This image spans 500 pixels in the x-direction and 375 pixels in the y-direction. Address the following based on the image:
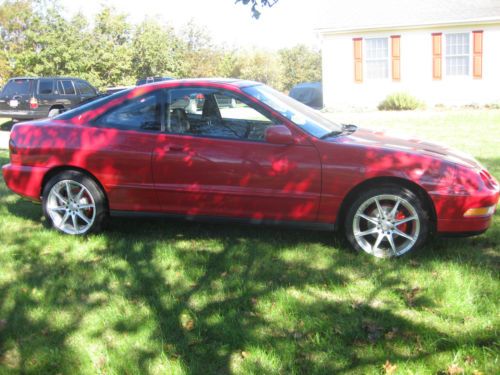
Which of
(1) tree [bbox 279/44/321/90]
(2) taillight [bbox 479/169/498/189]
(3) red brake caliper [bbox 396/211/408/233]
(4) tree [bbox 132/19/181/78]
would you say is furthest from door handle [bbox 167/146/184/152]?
(1) tree [bbox 279/44/321/90]

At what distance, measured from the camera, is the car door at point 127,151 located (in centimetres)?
534

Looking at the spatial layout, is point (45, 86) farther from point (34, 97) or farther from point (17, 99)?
point (17, 99)

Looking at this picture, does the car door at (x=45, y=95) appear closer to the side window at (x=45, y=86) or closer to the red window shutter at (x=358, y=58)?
the side window at (x=45, y=86)

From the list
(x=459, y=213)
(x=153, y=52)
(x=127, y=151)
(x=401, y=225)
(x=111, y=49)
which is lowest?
(x=401, y=225)

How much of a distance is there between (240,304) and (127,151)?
6.68 feet

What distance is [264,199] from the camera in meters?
5.07

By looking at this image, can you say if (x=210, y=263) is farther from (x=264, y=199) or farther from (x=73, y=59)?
(x=73, y=59)

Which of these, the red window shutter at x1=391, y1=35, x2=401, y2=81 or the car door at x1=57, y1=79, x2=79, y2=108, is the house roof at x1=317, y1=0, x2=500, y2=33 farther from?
the car door at x1=57, y1=79, x2=79, y2=108

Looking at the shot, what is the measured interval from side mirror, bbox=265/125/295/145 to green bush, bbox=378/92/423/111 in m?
18.5

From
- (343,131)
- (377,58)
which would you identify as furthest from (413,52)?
(343,131)

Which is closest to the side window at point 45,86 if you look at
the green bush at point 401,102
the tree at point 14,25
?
the green bush at point 401,102

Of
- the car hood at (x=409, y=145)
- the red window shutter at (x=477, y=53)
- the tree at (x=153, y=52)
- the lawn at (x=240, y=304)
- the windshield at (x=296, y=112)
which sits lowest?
the lawn at (x=240, y=304)

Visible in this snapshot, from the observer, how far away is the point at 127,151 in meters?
5.35

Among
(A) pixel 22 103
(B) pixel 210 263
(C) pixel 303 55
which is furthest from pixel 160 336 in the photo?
(C) pixel 303 55
